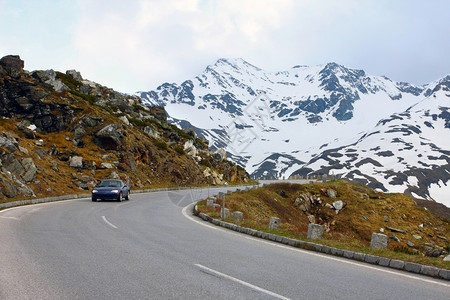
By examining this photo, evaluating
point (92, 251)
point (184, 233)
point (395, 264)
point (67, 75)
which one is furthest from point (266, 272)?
point (67, 75)

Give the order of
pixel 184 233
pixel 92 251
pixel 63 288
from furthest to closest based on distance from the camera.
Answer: pixel 184 233
pixel 92 251
pixel 63 288

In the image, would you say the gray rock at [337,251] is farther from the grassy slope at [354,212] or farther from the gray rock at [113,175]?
the gray rock at [113,175]

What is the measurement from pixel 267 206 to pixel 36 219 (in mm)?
19122

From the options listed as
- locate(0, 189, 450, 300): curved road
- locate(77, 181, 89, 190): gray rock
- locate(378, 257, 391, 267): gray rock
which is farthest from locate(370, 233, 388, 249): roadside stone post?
locate(77, 181, 89, 190): gray rock

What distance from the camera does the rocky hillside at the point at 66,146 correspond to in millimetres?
25078

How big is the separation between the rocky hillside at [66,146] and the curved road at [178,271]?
14.7 metres

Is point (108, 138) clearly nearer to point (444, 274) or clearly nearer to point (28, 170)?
point (28, 170)

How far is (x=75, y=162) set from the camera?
3322cm

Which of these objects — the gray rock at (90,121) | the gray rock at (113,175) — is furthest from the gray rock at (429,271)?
the gray rock at (90,121)

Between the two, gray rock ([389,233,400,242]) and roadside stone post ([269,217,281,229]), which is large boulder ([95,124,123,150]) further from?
roadside stone post ([269,217,281,229])

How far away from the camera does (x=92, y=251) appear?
8188 millimetres

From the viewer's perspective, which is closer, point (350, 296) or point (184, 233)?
point (350, 296)

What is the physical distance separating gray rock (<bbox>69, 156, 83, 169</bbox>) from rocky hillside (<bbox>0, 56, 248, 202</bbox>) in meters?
0.09

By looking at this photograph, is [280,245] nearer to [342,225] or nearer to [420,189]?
[342,225]
